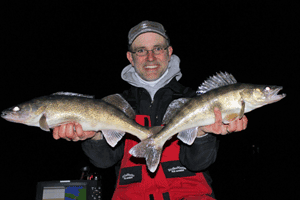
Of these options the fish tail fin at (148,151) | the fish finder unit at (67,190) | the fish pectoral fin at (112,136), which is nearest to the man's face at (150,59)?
the fish pectoral fin at (112,136)

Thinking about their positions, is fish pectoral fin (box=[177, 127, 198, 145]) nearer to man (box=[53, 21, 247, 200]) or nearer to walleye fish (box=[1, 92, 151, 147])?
man (box=[53, 21, 247, 200])

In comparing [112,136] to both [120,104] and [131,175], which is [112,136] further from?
[131,175]

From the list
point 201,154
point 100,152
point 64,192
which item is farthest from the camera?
point 64,192

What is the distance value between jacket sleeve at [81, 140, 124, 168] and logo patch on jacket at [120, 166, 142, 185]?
29 cm

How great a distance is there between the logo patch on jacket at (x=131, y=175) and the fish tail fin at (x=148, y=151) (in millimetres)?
554

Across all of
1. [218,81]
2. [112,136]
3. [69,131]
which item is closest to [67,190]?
[69,131]

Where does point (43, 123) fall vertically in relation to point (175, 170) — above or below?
above

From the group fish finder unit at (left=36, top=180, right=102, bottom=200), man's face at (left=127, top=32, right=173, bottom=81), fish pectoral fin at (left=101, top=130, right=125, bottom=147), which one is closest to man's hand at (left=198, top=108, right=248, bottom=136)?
fish pectoral fin at (left=101, top=130, right=125, bottom=147)

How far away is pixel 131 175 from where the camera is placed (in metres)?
2.63

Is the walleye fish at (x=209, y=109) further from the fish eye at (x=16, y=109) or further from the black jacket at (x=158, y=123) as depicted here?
the fish eye at (x=16, y=109)

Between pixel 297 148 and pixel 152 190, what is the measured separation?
1854cm

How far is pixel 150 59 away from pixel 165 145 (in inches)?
56.3

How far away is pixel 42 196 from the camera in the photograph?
291cm

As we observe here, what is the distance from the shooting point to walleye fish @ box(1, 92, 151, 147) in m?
2.21
